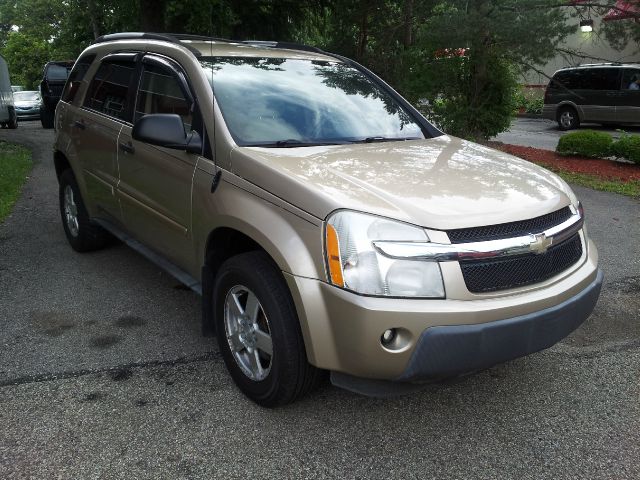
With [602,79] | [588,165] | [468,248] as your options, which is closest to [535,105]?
[602,79]

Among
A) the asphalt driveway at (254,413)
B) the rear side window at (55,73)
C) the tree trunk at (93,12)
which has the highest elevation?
the tree trunk at (93,12)

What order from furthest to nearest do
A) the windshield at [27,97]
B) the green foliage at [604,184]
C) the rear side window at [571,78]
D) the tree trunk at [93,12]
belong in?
the windshield at [27,97] < the rear side window at [571,78] < the tree trunk at [93,12] < the green foliage at [604,184]

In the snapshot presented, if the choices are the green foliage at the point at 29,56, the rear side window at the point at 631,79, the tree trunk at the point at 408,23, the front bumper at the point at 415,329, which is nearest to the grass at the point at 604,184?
the tree trunk at the point at 408,23

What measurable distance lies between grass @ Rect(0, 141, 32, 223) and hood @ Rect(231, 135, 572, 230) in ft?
17.0

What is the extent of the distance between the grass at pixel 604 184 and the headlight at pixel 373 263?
24.2 ft

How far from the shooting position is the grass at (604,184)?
352 inches

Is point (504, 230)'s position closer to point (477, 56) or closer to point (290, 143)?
point (290, 143)

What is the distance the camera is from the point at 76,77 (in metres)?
5.48

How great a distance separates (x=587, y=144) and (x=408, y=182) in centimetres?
951

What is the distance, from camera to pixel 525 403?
323cm

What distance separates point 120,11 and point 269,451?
1238 centimetres

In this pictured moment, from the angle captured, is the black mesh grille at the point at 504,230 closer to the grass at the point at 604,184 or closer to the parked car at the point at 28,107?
the grass at the point at 604,184

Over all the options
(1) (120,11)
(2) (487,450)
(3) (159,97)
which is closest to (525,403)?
(2) (487,450)

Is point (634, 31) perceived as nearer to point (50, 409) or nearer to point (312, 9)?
point (312, 9)
